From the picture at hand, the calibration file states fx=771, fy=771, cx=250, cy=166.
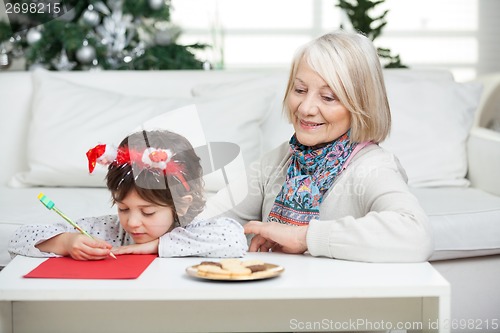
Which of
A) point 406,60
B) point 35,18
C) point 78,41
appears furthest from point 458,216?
point 406,60

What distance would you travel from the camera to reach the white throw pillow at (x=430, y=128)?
2523 mm

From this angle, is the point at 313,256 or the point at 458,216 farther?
the point at 458,216

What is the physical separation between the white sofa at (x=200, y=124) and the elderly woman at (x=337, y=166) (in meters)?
0.61

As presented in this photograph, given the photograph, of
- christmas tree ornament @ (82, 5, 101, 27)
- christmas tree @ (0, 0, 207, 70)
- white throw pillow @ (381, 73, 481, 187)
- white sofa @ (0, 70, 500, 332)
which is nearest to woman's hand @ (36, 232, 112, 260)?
white sofa @ (0, 70, 500, 332)

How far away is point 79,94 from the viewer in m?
2.66

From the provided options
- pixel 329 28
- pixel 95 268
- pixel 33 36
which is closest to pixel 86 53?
pixel 33 36

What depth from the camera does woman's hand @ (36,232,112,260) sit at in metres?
1.39

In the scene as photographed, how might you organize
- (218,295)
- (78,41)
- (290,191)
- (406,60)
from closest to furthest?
(218,295)
(290,191)
(78,41)
(406,60)

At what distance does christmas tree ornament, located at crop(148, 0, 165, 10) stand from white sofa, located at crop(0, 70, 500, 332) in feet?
2.23

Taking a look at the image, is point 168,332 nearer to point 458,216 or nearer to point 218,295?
point 218,295

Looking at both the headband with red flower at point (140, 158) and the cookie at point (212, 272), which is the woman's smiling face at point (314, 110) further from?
the cookie at point (212, 272)

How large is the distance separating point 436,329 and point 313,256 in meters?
0.29

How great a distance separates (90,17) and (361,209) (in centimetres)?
218

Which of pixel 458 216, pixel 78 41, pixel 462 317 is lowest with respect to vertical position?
pixel 462 317
